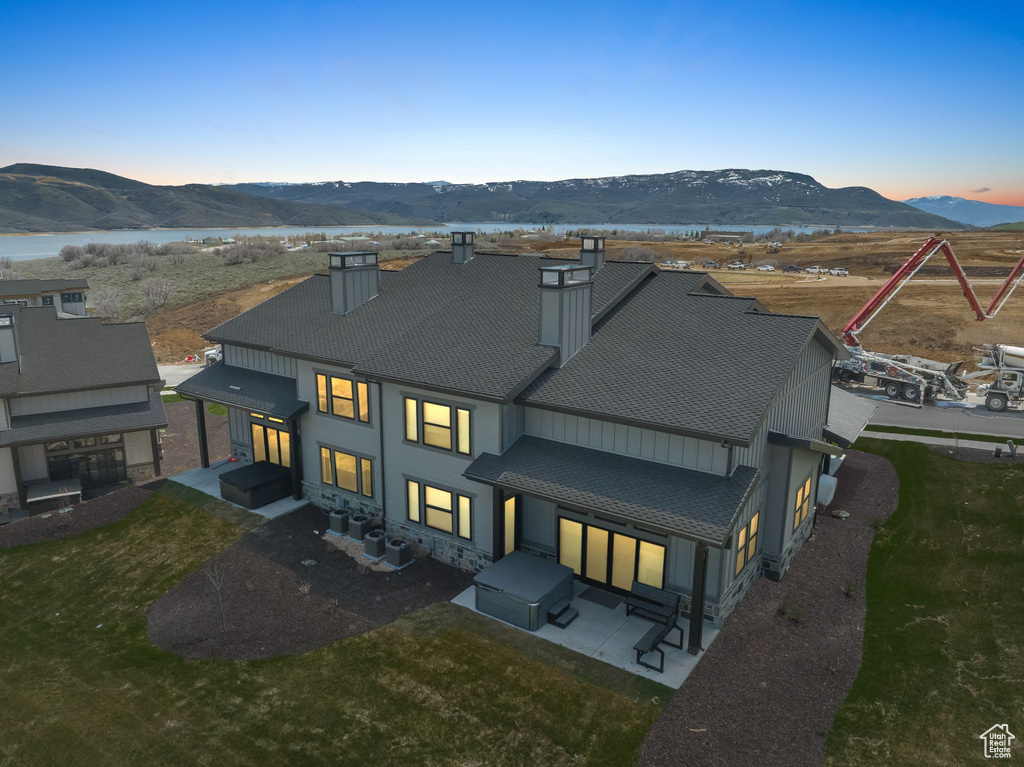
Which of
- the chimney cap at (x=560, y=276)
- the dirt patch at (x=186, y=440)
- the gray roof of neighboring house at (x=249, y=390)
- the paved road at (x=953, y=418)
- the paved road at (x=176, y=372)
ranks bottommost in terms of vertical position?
the paved road at (x=176, y=372)

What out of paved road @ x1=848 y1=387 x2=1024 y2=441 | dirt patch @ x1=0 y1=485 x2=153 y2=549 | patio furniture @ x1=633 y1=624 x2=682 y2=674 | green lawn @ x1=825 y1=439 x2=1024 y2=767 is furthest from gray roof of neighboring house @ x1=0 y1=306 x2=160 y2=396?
paved road @ x1=848 y1=387 x2=1024 y2=441

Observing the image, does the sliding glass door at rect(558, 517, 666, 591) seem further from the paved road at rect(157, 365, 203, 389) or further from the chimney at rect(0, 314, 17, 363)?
the paved road at rect(157, 365, 203, 389)

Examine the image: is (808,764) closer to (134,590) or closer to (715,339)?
(715,339)

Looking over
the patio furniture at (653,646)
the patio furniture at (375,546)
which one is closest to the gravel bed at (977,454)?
the patio furniture at (653,646)

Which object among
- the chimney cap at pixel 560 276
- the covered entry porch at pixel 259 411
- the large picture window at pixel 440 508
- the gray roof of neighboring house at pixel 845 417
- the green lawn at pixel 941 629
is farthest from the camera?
the covered entry porch at pixel 259 411

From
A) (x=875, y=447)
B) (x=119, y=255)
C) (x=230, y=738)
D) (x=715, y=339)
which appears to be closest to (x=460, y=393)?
(x=715, y=339)

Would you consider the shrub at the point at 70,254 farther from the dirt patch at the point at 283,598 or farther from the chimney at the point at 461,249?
the dirt patch at the point at 283,598
